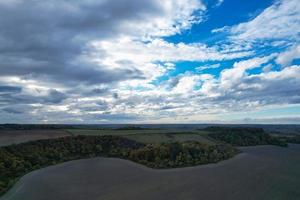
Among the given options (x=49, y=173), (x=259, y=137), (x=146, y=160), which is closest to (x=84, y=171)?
(x=49, y=173)

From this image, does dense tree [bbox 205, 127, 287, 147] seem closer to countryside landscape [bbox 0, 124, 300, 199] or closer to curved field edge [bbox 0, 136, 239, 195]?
curved field edge [bbox 0, 136, 239, 195]

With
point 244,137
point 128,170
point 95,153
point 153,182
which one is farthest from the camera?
point 244,137

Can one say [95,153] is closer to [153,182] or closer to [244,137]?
[153,182]

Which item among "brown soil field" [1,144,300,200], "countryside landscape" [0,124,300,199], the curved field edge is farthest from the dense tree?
"brown soil field" [1,144,300,200]

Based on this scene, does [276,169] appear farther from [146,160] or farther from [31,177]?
[31,177]

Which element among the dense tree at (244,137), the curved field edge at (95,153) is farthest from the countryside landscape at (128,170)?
the dense tree at (244,137)

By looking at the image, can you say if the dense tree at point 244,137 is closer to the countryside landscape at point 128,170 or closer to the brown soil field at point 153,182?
the countryside landscape at point 128,170

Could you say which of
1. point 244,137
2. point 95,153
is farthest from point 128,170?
point 244,137
